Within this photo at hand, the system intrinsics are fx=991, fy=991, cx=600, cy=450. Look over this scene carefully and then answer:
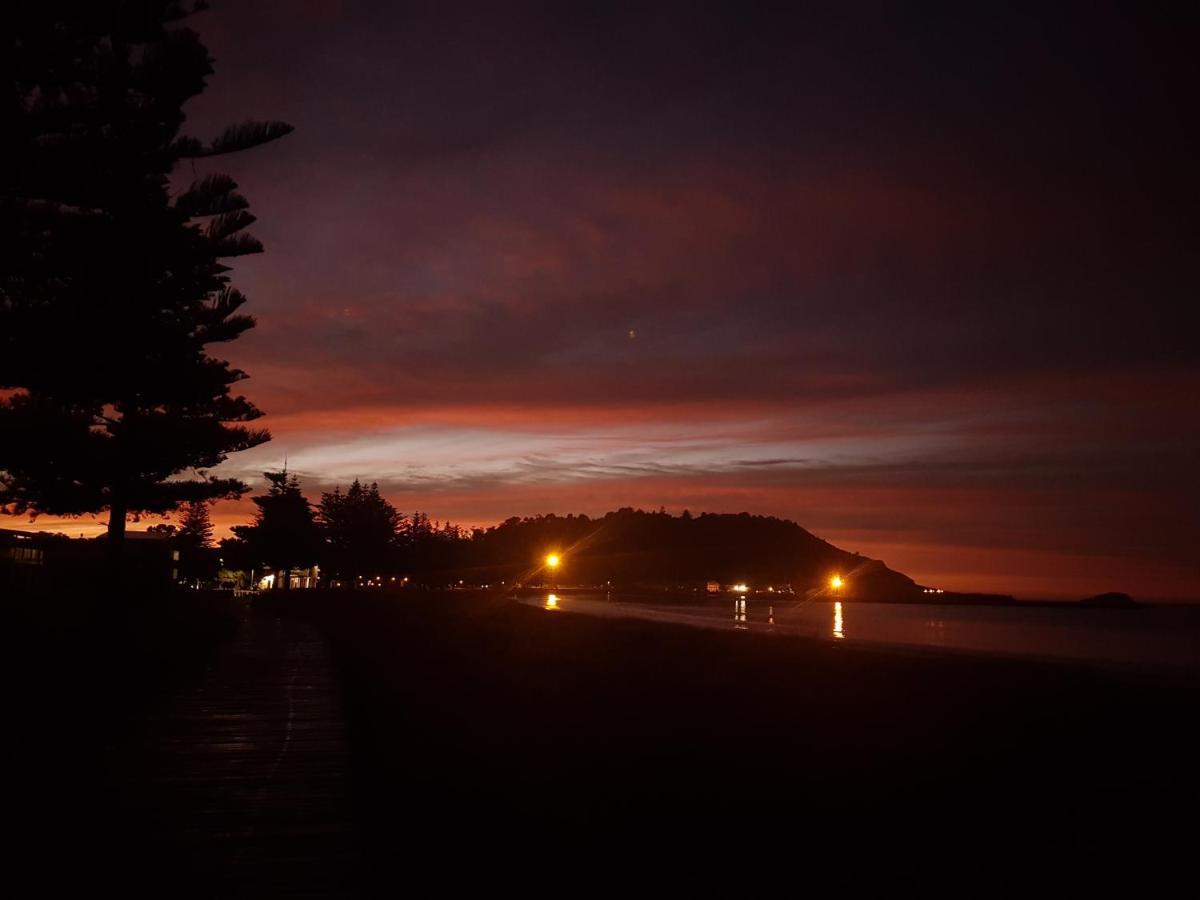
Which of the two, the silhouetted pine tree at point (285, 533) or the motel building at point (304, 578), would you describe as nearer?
the silhouetted pine tree at point (285, 533)

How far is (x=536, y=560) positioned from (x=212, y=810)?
156 meters

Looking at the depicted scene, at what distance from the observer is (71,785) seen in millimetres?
7809

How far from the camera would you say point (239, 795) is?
25.1ft

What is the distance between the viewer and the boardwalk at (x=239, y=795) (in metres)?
5.86

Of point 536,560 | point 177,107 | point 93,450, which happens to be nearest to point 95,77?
point 177,107

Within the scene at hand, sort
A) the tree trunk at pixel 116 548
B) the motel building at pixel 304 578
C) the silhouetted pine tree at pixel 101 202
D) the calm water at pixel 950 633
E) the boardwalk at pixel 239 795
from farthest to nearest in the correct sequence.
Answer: the motel building at pixel 304 578
the calm water at pixel 950 633
the tree trunk at pixel 116 548
the silhouetted pine tree at pixel 101 202
the boardwalk at pixel 239 795

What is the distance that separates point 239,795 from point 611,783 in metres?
2.91

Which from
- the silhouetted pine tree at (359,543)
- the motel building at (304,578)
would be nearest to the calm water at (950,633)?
the silhouetted pine tree at (359,543)

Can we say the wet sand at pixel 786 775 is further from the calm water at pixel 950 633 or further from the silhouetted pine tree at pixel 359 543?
the silhouetted pine tree at pixel 359 543

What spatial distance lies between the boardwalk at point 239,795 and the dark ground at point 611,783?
0.03 m

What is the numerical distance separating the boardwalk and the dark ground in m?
0.03

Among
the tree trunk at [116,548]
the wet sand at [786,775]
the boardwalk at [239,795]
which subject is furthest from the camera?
the tree trunk at [116,548]

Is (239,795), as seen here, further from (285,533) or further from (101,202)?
(285,533)

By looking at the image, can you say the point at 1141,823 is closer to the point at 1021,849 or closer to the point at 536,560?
the point at 1021,849
